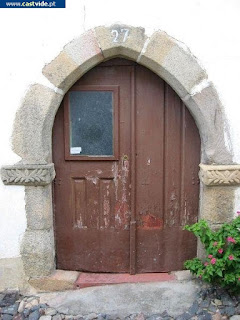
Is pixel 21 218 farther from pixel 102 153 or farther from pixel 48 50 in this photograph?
pixel 48 50

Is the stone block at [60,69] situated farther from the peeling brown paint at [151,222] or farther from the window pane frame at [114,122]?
the peeling brown paint at [151,222]

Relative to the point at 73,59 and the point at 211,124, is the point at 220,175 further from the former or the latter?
the point at 73,59

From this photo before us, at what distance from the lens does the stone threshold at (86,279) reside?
10.5 ft

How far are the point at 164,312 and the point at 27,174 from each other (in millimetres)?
1541

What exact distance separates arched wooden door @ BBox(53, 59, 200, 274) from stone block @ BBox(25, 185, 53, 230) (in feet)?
0.57

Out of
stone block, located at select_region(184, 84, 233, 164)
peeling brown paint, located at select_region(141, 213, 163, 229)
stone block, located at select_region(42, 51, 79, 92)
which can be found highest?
stone block, located at select_region(42, 51, 79, 92)

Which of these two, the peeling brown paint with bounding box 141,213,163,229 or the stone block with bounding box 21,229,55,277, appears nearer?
the stone block with bounding box 21,229,55,277

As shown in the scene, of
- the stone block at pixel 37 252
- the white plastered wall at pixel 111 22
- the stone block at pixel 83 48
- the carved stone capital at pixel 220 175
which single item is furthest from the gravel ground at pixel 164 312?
the stone block at pixel 83 48

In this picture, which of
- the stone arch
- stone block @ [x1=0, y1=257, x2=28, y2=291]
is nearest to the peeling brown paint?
the stone arch

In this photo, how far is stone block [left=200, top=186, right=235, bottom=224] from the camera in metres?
3.09

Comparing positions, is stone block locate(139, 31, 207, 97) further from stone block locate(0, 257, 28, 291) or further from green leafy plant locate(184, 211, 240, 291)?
stone block locate(0, 257, 28, 291)

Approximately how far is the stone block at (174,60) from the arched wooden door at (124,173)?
0.79 ft

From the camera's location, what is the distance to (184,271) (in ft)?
11.1

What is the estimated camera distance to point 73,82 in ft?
9.89
